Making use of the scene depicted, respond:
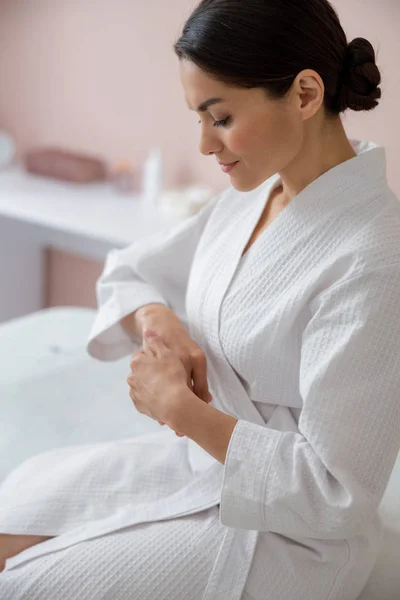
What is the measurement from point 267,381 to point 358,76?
0.42 metres

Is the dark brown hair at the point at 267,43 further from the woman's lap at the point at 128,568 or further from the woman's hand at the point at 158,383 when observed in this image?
the woman's lap at the point at 128,568

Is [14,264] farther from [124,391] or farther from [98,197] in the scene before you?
[124,391]

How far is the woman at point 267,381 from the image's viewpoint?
92cm

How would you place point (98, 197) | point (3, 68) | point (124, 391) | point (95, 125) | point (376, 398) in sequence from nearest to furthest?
point (376, 398) < point (124, 391) < point (98, 197) < point (95, 125) < point (3, 68)

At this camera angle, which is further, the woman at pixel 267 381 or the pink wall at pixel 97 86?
the pink wall at pixel 97 86

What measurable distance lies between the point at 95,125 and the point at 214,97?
1.86 m

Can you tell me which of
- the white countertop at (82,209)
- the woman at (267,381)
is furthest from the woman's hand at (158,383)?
the white countertop at (82,209)

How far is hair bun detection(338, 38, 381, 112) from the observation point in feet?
3.37

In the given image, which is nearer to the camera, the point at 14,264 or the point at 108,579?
the point at 108,579

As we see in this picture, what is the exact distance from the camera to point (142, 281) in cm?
144

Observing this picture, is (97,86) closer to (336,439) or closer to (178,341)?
(178,341)

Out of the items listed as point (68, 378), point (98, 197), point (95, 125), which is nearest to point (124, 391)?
point (68, 378)

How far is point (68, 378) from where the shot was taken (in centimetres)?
168

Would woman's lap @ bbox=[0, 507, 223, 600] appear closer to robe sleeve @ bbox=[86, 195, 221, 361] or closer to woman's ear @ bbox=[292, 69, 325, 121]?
robe sleeve @ bbox=[86, 195, 221, 361]
